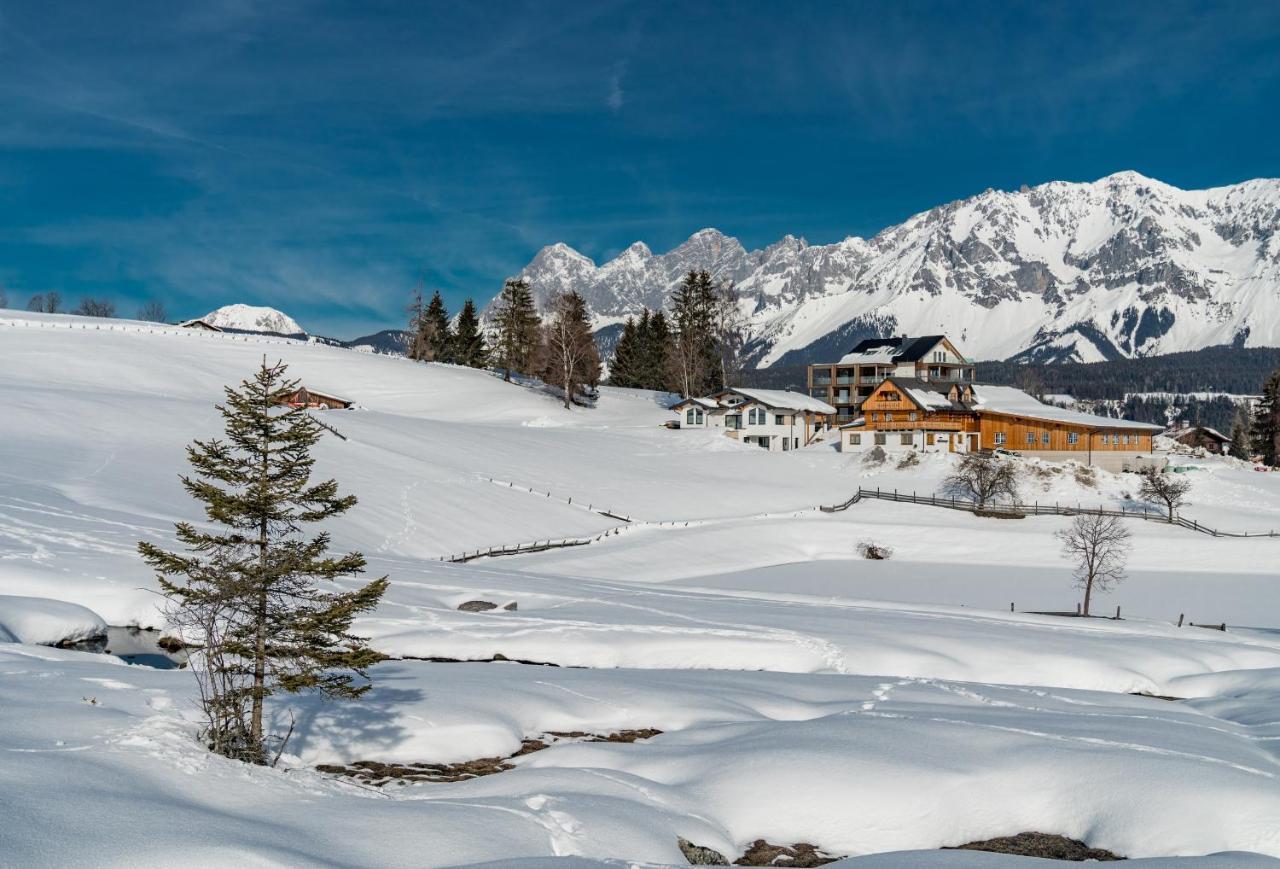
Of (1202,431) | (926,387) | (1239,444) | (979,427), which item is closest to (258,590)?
(979,427)

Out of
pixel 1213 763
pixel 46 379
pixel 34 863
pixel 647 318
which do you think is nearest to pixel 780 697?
pixel 1213 763

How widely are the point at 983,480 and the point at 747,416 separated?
96.2 feet

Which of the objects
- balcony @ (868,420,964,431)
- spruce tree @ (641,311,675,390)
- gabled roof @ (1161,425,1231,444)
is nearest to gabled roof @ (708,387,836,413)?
balcony @ (868,420,964,431)

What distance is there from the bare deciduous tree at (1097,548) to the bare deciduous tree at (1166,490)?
542 centimetres

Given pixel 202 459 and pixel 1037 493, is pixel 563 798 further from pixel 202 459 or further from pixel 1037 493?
pixel 1037 493

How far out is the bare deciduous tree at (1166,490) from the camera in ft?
202

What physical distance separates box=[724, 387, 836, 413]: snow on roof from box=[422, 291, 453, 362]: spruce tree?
2098 inches

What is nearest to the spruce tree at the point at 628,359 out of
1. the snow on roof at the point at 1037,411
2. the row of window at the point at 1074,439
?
the snow on roof at the point at 1037,411

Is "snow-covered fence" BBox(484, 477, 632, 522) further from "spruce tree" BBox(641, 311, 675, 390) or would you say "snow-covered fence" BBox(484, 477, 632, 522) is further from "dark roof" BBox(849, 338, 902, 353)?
"dark roof" BBox(849, 338, 902, 353)

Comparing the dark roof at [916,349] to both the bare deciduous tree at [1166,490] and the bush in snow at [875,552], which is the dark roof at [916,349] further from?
the bush in snow at [875,552]

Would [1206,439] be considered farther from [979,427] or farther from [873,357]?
[979,427]

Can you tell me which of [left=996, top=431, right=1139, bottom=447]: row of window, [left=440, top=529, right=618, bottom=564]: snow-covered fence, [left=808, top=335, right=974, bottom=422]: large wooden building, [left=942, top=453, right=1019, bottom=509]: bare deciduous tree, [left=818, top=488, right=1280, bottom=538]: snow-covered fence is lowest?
[left=440, top=529, right=618, bottom=564]: snow-covered fence

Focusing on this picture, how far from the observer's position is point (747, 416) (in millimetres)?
88438

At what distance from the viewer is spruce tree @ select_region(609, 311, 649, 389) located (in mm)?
127812
